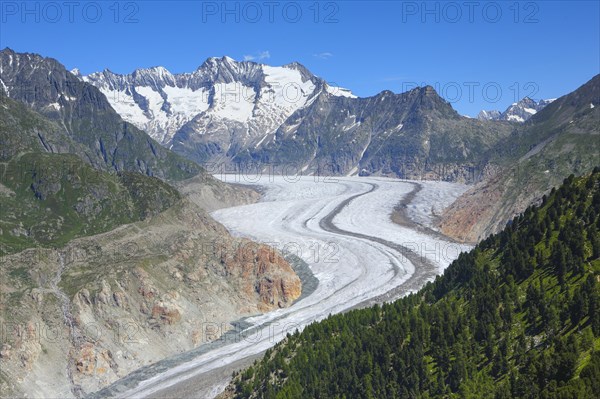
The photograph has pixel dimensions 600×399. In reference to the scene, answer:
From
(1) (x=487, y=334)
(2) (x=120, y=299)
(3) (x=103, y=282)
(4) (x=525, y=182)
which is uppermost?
(4) (x=525, y=182)

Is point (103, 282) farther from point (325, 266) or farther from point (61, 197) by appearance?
point (61, 197)

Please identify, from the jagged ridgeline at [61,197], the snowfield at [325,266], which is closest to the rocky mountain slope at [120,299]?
the snowfield at [325,266]

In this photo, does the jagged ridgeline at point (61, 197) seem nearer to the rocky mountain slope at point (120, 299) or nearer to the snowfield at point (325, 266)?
the rocky mountain slope at point (120, 299)

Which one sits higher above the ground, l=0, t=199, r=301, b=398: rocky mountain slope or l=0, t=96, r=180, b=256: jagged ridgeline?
l=0, t=96, r=180, b=256: jagged ridgeline

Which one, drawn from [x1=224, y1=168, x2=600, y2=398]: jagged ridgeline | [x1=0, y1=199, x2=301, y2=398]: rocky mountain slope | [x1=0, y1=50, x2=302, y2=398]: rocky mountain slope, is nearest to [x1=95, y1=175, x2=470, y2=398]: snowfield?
[x1=0, y1=199, x2=301, y2=398]: rocky mountain slope

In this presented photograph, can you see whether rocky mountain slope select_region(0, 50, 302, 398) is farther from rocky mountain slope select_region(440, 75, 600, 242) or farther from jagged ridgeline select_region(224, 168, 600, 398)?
rocky mountain slope select_region(440, 75, 600, 242)

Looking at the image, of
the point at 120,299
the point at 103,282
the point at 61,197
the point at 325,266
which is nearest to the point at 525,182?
the point at 325,266
